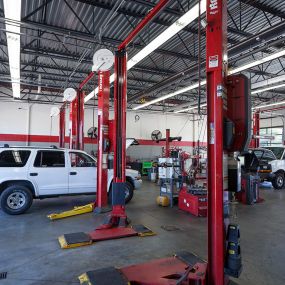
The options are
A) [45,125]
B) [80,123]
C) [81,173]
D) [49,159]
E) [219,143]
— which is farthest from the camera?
[45,125]

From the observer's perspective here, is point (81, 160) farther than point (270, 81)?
No

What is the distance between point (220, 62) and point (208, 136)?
0.78m

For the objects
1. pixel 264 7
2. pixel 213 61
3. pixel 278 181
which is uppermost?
pixel 264 7

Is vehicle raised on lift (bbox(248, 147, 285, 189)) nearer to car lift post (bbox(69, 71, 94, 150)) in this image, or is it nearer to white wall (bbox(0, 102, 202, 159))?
car lift post (bbox(69, 71, 94, 150))

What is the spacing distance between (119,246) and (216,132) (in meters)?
2.74

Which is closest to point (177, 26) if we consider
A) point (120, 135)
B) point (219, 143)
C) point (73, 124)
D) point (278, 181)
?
point (120, 135)

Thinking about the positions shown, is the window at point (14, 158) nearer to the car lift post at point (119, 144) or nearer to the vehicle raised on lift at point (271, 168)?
the car lift post at point (119, 144)

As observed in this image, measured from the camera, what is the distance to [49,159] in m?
6.82

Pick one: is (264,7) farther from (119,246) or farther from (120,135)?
(119,246)

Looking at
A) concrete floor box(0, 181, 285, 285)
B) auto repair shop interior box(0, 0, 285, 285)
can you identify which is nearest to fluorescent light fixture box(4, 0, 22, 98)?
auto repair shop interior box(0, 0, 285, 285)

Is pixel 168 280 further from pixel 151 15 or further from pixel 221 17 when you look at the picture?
pixel 151 15

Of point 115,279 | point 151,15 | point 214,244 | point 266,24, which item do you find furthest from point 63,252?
point 266,24

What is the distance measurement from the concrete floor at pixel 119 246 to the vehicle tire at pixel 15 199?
208 millimetres

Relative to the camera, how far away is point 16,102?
15734 mm
